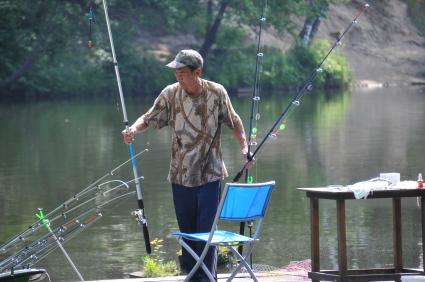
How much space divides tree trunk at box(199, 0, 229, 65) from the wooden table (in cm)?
4299

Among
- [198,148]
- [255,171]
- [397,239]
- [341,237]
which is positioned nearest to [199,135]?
[198,148]

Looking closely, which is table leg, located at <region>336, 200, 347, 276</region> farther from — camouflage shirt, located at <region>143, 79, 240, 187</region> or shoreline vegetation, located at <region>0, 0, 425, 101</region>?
shoreline vegetation, located at <region>0, 0, 425, 101</region>

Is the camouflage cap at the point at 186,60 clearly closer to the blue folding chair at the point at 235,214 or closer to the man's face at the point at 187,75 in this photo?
the man's face at the point at 187,75

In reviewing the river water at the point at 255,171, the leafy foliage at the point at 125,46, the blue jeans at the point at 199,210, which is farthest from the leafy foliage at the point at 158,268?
the leafy foliage at the point at 125,46

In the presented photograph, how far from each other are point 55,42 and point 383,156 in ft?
86.1

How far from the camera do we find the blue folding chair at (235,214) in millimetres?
6895

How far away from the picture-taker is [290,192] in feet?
50.2

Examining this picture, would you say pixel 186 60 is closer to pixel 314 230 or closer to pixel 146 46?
pixel 314 230

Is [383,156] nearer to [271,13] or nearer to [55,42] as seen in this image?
[55,42]

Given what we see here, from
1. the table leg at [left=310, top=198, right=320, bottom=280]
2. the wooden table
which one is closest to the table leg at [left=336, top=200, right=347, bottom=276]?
the wooden table

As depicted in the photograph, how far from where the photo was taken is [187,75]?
24.6ft

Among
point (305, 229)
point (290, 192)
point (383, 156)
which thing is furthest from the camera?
point (383, 156)

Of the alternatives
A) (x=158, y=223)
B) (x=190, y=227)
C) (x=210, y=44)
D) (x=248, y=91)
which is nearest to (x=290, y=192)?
(x=158, y=223)

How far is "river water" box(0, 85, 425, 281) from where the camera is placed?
36.2ft
